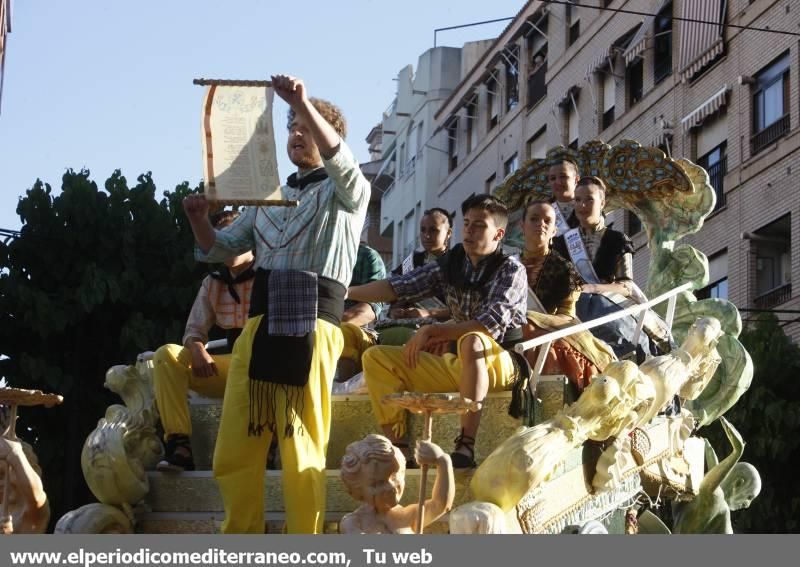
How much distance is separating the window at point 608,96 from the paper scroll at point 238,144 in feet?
103

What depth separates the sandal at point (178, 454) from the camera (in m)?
9.46

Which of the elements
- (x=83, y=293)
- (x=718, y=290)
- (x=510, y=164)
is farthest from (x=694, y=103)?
(x=83, y=293)

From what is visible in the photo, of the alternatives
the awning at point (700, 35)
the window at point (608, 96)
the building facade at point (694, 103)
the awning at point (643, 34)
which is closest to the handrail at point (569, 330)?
the building facade at point (694, 103)

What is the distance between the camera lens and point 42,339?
73.3ft

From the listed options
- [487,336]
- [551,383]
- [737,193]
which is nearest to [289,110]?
[487,336]

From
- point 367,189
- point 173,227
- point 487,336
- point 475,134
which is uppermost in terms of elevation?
point 475,134

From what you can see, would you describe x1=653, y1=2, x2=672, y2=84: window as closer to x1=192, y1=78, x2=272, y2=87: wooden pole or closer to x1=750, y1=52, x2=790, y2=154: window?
x1=750, y1=52, x2=790, y2=154: window

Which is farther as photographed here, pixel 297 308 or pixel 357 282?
pixel 357 282

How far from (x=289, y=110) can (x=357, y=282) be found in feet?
8.99

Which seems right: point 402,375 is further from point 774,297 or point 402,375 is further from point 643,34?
point 643,34

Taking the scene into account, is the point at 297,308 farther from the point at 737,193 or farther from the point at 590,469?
the point at 737,193

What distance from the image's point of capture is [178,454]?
9531 mm

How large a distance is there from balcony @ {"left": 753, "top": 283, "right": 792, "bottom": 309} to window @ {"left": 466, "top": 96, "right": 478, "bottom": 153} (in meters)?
18.0

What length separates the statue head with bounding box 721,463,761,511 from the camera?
41.1ft
